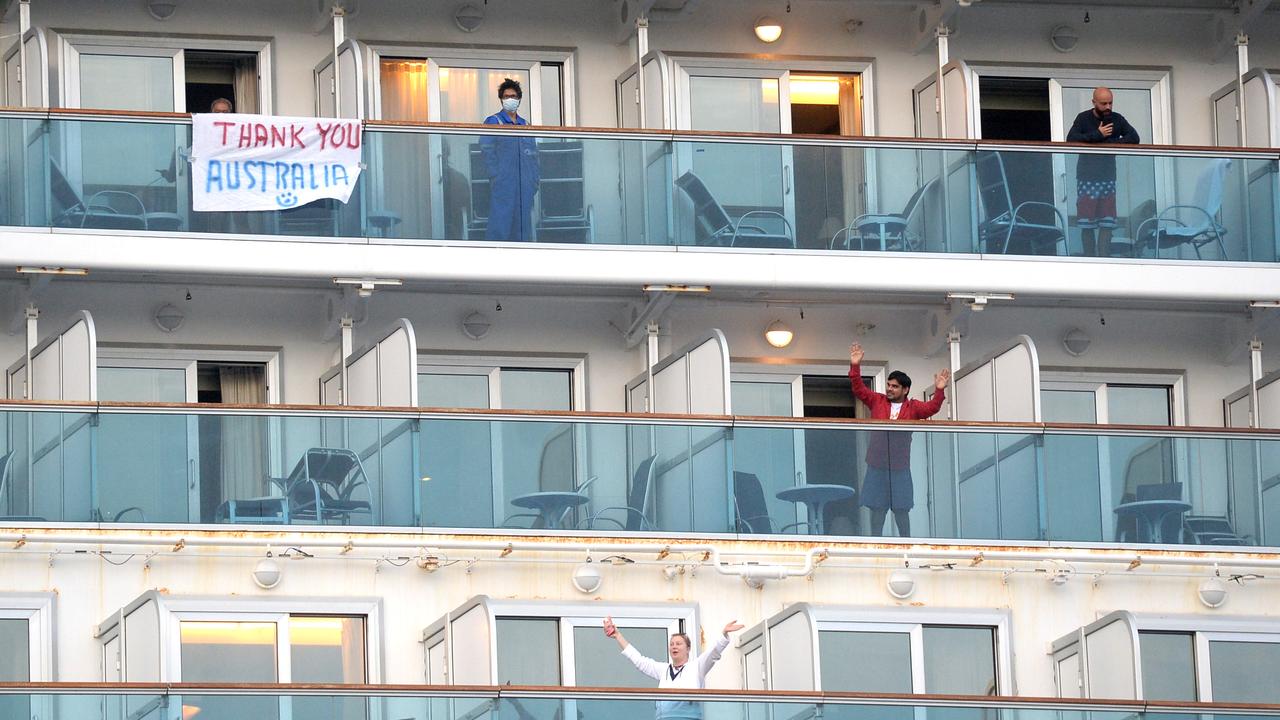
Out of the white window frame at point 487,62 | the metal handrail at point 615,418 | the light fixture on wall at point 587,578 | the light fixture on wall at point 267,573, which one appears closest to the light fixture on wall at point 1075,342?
the metal handrail at point 615,418

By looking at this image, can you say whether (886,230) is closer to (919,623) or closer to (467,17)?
(919,623)

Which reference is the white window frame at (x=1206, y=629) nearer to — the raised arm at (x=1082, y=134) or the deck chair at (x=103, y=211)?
the raised arm at (x=1082, y=134)

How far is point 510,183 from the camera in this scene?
29.1m

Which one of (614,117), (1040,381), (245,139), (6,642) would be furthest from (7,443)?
(1040,381)

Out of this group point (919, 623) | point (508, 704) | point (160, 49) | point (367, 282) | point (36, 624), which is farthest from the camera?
point (160, 49)

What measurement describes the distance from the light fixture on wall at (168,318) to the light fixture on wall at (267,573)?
2.79 metres

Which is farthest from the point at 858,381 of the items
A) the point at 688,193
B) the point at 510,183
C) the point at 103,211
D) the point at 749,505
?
the point at 103,211

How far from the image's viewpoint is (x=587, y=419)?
92.9ft

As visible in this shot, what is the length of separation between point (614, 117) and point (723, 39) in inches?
48.8

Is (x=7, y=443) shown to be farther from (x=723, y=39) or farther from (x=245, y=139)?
(x=723, y=39)

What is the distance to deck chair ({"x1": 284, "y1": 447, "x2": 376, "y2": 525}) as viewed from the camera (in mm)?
27688

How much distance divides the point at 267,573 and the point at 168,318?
9.82ft

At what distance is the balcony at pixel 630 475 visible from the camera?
2739cm

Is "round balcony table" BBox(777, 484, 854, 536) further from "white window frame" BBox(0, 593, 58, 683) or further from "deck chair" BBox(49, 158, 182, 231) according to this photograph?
"white window frame" BBox(0, 593, 58, 683)
